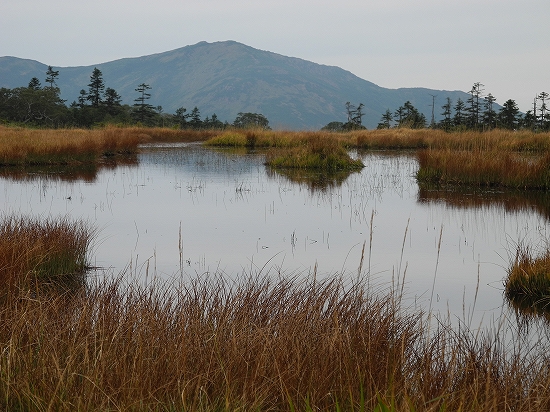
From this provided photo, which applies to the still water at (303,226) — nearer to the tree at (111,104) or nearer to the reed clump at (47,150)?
the reed clump at (47,150)

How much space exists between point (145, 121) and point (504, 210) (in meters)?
41.1

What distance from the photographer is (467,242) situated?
8039mm

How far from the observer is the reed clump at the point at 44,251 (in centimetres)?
497

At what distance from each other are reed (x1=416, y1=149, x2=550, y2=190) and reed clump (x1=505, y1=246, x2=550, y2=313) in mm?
7347

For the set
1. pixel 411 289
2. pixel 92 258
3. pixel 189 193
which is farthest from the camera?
pixel 189 193

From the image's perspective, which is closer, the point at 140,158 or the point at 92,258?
the point at 92,258

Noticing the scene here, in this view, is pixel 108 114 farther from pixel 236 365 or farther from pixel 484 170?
pixel 236 365

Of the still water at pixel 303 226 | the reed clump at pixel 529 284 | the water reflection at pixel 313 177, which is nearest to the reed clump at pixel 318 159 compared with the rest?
the water reflection at pixel 313 177

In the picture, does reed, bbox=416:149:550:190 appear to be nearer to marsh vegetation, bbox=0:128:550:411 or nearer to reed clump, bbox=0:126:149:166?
marsh vegetation, bbox=0:128:550:411

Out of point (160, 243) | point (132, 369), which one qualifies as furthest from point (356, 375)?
point (160, 243)

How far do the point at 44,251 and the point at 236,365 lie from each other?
125 inches

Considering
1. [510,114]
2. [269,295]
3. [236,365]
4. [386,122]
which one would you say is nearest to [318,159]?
[269,295]

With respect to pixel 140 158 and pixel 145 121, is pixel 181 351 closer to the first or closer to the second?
pixel 140 158

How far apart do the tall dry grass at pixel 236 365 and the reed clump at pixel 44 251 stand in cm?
138
